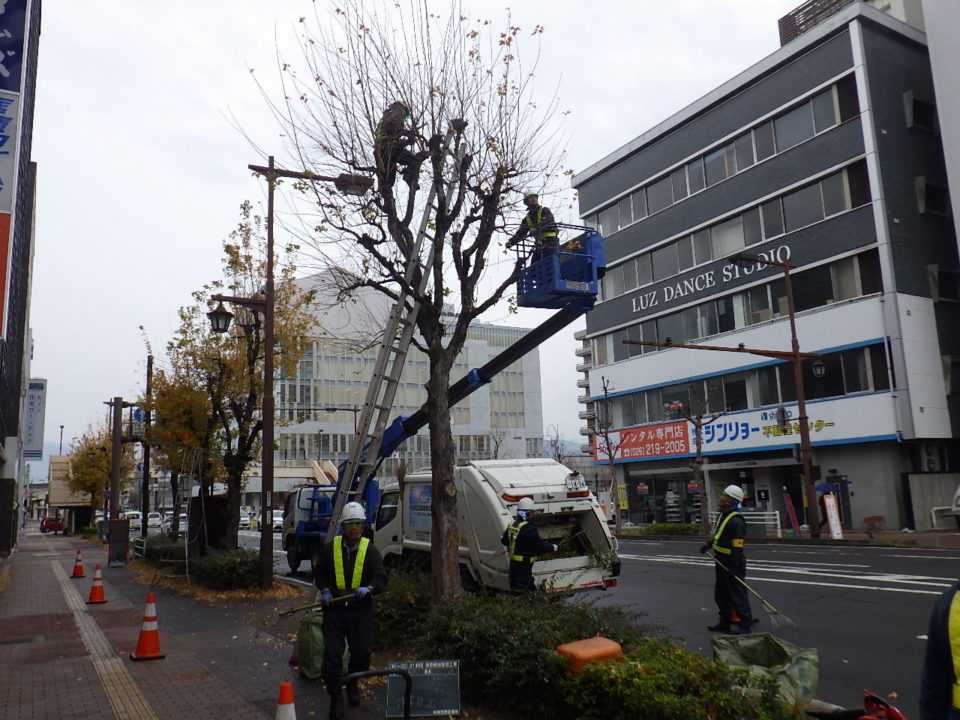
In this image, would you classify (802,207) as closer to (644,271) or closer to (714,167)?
(714,167)

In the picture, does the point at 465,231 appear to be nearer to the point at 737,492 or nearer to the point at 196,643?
the point at 737,492

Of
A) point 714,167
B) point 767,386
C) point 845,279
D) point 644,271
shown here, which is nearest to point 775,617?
point 845,279

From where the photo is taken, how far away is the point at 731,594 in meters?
9.45

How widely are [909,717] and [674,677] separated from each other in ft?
→ 8.12

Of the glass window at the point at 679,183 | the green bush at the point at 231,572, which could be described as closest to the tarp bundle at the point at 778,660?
the green bush at the point at 231,572

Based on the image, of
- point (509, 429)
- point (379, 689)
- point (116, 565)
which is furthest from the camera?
point (509, 429)

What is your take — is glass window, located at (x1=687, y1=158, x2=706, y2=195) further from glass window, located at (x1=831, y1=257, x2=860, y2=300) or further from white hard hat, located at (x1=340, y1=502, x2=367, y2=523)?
white hard hat, located at (x1=340, y1=502, x2=367, y2=523)

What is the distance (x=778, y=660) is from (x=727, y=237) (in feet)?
109

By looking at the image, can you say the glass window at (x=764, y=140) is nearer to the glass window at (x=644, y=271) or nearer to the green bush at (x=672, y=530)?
the glass window at (x=644, y=271)

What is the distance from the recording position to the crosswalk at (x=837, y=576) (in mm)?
12867

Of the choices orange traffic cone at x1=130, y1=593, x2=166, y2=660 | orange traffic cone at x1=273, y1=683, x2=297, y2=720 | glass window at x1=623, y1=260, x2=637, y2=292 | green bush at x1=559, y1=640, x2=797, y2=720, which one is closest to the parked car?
glass window at x1=623, y1=260, x2=637, y2=292

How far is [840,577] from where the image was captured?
14625mm

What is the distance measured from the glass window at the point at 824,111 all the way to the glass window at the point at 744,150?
11.2 ft

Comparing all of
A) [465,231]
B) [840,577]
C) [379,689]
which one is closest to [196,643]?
[379,689]
